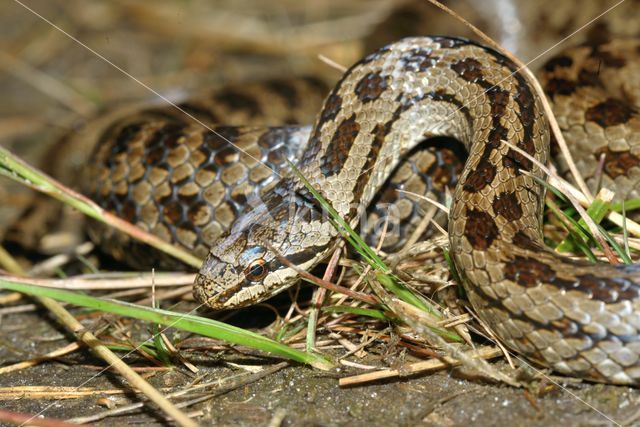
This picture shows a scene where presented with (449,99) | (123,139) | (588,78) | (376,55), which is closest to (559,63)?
(588,78)

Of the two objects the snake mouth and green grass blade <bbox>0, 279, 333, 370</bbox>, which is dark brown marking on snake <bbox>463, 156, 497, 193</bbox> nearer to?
green grass blade <bbox>0, 279, 333, 370</bbox>

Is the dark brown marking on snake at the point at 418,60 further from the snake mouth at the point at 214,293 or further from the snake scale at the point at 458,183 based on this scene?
A: the snake mouth at the point at 214,293

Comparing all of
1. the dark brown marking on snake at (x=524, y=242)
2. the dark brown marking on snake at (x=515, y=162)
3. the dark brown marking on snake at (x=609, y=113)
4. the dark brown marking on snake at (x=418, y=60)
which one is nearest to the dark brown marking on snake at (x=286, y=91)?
the dark brown marking on snake at (x=418, y=60)

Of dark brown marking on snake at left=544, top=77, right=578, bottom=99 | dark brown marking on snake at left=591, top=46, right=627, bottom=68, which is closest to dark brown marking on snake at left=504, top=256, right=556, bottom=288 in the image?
dark brown marking on snake at left=544, top=77, right=578, bottom=99

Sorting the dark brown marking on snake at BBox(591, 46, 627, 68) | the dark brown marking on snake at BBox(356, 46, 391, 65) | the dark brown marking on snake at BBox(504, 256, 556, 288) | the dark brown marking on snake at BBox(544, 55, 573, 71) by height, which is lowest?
the dark brown marking on snake at BBox(504, 256, 556, 288)

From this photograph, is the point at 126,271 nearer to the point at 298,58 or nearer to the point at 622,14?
the point at 298,58

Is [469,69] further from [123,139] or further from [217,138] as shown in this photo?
[123,139]

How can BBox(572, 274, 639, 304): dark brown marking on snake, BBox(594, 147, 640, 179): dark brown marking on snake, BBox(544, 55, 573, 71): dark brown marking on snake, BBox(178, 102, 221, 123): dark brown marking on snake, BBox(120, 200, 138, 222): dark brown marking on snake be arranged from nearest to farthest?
BBox(572, 274, 639, 304): dark brown marking on snake, BBox(594, 147, 640, 179): dark brown marking on snake, BBox(120, 200, 138, 222): dark brown marking on snake, BBox(544, 55, 573, 71): dark brown marking on snake, BBox(178, 102, 221, 123): dark brown marking on snake
